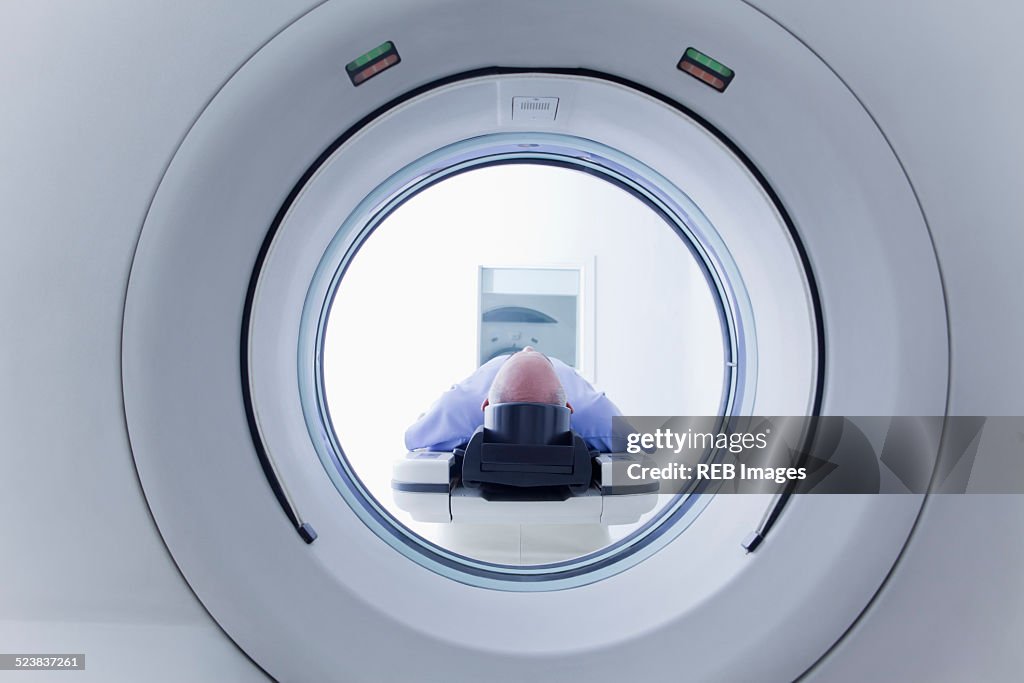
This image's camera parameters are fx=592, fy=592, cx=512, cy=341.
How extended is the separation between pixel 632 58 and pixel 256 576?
2.20ft

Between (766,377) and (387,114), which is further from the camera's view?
(766,377)

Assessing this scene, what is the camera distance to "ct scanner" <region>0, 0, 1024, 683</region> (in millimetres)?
566

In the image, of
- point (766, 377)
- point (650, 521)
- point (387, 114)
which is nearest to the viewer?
point (387, 114)

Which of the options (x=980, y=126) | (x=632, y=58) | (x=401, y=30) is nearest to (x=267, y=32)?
(x=401, y=30)

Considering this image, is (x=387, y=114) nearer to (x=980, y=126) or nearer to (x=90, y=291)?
A: (x=90, y=291)

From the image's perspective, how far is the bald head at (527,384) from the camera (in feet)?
4.59

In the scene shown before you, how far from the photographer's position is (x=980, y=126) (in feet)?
1.96

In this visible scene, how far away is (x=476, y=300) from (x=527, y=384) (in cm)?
255

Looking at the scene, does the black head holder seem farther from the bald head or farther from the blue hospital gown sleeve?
the blue hospital gown sleeve

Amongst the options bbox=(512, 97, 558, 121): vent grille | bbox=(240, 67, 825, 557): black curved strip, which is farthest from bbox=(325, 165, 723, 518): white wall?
bbox=(240, 67, 825, 557): black curved strip

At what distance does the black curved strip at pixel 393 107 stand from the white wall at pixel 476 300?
3.19 meters

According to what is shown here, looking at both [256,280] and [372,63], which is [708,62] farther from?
[256,280]

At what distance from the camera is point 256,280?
655 millimetres

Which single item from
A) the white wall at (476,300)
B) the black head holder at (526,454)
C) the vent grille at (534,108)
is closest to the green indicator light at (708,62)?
the vent grille at (534,108)
